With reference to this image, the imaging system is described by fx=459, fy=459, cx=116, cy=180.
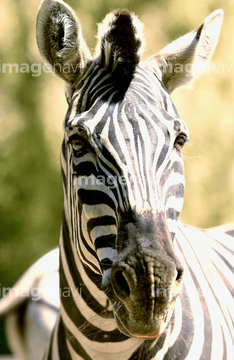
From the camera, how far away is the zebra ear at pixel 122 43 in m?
2.20

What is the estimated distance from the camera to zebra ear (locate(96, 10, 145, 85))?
220 cm

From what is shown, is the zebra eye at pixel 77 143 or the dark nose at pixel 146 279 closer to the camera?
the dark nose at pixel 146 279

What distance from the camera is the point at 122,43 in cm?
221

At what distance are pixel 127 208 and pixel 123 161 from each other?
0.22m

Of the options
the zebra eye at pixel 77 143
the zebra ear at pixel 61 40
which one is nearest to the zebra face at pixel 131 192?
the zebra eye at pixel 77 143

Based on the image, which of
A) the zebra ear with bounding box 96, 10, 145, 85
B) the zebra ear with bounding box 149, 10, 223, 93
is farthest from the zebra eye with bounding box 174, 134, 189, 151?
the zebra ear with bounding box 149, 10, 223, 93

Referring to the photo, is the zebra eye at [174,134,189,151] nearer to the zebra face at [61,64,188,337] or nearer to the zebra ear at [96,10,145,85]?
the zebra face at [61,64,188,337]

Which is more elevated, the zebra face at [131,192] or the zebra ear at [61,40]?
the zebra ear at [61,40]

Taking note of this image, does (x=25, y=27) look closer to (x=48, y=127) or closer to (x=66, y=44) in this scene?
(x=48, y=127)

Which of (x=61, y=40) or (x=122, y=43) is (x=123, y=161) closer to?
(x=122, y=43)

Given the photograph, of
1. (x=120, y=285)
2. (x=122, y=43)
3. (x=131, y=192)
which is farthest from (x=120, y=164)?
(x=122, y=43)

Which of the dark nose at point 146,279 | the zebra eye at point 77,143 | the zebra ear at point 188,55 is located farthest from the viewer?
the zebra ear at point 188,55

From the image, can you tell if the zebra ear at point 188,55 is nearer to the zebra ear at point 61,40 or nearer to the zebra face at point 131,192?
the zebra face at point 131,192

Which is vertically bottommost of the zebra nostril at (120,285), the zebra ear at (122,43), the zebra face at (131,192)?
the zebra nostril at (120,285)
